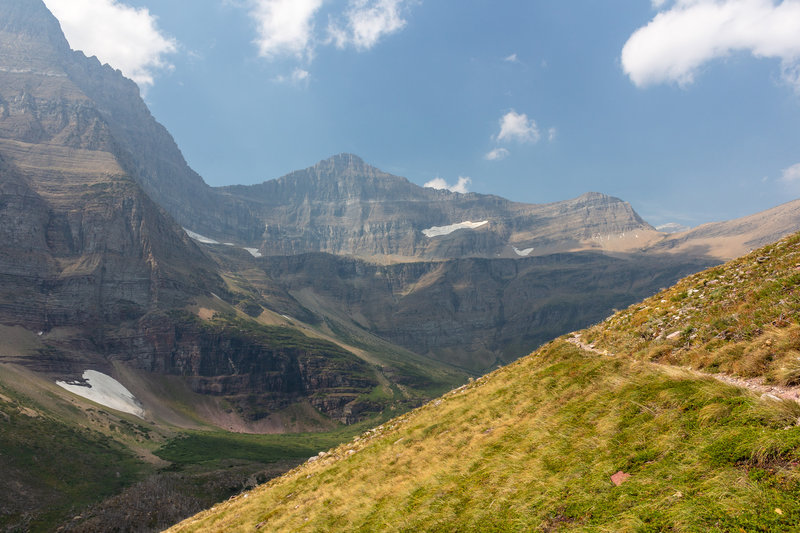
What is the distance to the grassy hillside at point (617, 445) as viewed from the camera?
8.07 metres

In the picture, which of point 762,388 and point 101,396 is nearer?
point 762,388

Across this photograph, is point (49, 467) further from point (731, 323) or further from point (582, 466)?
point (731, 323)

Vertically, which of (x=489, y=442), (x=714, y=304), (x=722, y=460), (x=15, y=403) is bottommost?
(x=15, y=403)

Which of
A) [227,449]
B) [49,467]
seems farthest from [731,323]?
[227,449]

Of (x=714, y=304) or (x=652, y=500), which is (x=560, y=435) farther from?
(x=714, y=304)

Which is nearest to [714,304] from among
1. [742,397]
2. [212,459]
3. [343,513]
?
[742,397]

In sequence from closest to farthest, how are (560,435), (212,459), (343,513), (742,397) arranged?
(742,397) < (560,435) < (343,513) < (212,459)

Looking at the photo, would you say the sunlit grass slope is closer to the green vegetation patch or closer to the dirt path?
the dirt path

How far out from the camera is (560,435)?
1345 centimetres

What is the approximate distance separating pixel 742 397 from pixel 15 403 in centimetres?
Result: 16537

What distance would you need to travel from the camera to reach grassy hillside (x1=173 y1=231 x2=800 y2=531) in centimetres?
807

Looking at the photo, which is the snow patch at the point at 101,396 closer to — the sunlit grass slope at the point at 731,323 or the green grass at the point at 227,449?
the green grass at the point at 227,449

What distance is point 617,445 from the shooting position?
11234 mm

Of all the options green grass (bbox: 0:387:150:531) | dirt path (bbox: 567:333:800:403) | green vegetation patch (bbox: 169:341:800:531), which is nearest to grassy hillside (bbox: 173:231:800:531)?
green vegetation patch (bbox: 169:341:800:531)
